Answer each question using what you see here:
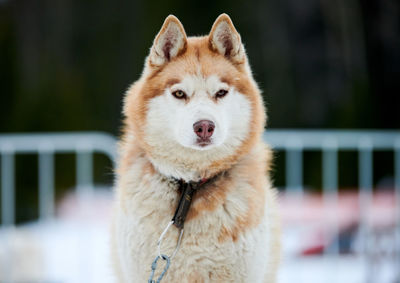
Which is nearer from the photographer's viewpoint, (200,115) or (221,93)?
(200,115)

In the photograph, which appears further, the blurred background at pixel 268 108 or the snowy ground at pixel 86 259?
the blurred background at pixel 268 108

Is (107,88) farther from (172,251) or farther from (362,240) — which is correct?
(172,251)

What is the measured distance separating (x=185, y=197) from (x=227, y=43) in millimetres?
587

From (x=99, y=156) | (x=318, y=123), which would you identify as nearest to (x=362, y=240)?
(x=318, y=123)

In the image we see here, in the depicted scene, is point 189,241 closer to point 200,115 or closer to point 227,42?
point 200,115

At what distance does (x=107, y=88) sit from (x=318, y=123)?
11.3 ft

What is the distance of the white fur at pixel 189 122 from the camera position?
5.91 feet

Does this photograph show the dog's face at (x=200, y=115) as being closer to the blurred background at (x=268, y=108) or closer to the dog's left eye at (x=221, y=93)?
the dog's left eye at (x=221, y=93)

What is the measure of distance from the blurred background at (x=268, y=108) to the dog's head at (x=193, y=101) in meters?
1.89

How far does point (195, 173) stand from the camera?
6.36 ft

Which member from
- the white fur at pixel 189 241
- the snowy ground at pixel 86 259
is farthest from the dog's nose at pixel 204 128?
the snowy ground at pixel 86 259

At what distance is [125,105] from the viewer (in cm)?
201

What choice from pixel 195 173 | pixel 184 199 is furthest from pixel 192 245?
pixel 195 173

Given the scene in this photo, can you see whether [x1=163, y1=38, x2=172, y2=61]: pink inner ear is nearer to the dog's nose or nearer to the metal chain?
the dog's nose
